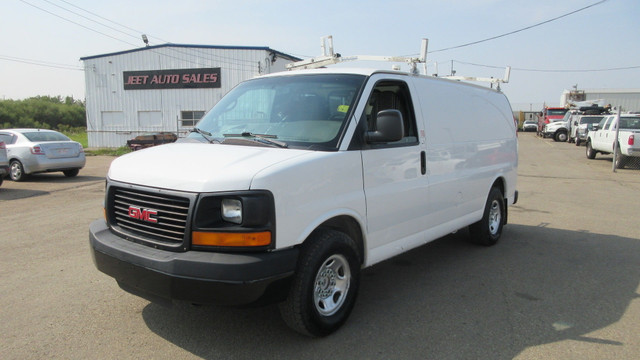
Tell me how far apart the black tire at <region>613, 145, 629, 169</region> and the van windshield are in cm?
1516

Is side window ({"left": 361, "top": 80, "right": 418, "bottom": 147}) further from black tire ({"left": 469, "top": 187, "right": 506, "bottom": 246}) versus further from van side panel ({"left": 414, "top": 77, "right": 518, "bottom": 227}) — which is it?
black tire ({"left": 469, "top": 187, "right": 506, "bottom": 246})

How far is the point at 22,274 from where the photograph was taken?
4984 millimetres

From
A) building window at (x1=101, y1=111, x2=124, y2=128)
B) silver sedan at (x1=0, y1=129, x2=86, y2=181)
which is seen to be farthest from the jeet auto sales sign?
silver sedan at (x1=0, y1=129, x2=86, y2=181)

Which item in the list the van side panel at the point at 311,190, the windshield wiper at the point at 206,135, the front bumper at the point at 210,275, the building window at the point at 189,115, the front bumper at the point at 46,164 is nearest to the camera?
the front bumper at the point at 210,275

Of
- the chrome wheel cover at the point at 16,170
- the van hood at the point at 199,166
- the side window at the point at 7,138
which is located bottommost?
the chrome wheel cover at the point at 16,170

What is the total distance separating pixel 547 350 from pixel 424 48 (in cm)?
338

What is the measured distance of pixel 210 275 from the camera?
289cm

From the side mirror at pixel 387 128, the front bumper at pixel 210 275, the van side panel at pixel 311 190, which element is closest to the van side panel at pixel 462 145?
the side mirror at pixel 387 128

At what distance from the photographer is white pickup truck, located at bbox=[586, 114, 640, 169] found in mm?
15289

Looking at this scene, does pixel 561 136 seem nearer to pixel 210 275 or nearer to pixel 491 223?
pixel 491 223

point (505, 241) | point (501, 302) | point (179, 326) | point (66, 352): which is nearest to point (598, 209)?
point (505, 241)

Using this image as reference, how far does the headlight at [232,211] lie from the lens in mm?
2992

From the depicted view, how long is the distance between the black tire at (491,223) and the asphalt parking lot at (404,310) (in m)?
0.18

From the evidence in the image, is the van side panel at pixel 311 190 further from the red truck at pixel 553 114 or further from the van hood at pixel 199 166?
the red truck at pixel 553 114
